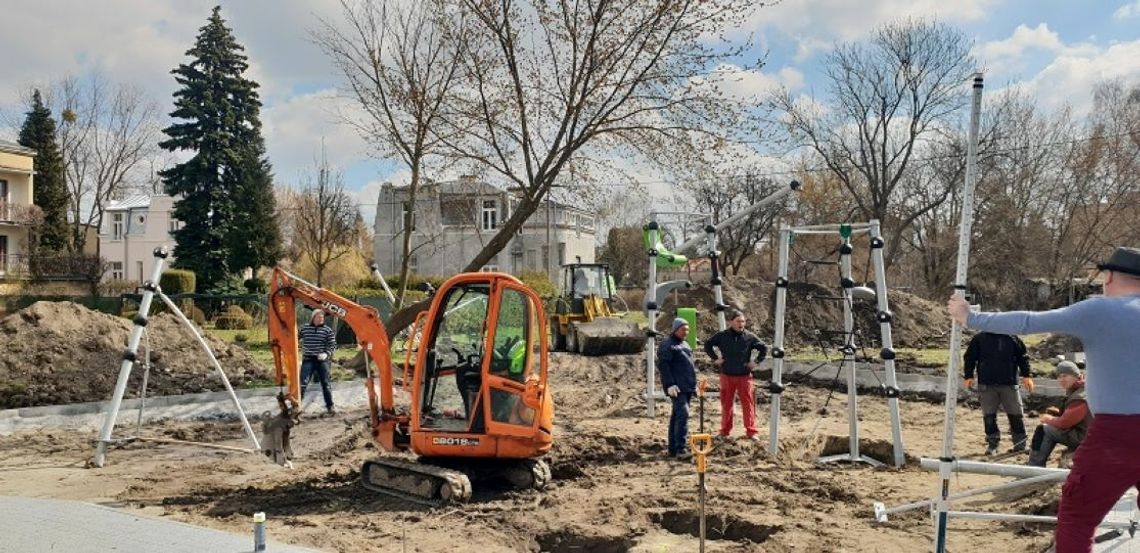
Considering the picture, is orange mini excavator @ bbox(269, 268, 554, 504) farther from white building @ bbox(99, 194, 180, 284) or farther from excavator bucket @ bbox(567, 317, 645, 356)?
white building @ bbox(99, 194, 180, 284)

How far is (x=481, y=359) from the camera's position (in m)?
8.59

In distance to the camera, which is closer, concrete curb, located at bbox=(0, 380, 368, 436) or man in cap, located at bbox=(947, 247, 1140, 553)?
man in cap, located at bbox=(947, 247, 1140, 553)

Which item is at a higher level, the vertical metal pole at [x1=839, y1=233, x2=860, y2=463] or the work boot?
the vertical metal pole at [x1=839, y1=233, x2=860, y2=463]

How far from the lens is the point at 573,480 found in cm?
945

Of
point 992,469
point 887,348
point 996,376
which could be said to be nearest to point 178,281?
point 887,348

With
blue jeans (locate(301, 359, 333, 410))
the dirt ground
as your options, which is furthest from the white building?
the dirt ground

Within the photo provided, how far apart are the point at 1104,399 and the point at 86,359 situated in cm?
1648

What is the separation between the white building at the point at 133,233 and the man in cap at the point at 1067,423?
62452 millimetres

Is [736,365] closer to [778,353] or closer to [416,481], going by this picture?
[778,353]

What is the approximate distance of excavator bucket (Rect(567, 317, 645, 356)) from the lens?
22.6 m

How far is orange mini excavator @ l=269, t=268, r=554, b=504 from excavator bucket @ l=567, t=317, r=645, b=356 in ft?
44.3

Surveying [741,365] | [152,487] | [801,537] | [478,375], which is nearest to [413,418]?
[478,375]

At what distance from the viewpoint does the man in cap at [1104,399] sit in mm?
4332

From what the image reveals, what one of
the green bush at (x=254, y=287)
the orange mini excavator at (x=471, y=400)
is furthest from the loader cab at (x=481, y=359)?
the green bush at (x=254, y=287)
